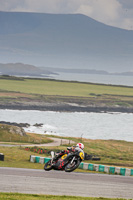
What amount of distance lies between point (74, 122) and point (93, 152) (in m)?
94.1

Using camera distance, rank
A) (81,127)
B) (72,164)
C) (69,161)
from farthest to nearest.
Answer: (81,127), (69,161), (72,164)

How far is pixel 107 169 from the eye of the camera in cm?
5084

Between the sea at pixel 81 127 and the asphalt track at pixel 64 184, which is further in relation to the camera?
the sea at pixel 81 127

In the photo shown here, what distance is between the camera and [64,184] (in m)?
38.3

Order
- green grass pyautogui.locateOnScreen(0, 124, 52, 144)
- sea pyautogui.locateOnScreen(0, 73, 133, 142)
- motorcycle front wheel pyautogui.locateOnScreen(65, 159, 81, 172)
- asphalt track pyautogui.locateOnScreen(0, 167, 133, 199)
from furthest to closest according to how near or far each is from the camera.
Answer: sea pyautogui.locateOnScreen(0, 73, 133, 142) → green grass pyautogui.locateOnScreen(0, 124, 52, 144) → asphalt track pyautogui.locateOnScreen(0, 167, 133, 199) → motorcycle front wheel pyautogui.locateOnScreen(65, 159, 81, 172)

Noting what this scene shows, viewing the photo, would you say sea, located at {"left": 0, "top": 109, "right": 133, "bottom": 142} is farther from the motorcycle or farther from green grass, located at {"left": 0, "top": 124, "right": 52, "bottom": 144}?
the motorcycle

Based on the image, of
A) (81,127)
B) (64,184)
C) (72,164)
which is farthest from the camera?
(81,127)

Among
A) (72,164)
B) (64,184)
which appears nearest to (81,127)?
(64,184)

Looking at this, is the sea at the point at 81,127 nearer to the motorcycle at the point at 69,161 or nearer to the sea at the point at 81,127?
the sea at the point at 81,127

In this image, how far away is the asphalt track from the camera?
114 ft

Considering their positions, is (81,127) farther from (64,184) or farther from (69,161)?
(69,161)

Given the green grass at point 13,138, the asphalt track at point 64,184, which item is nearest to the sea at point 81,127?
the green grass at point 13,138

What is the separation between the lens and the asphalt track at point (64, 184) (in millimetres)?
34625

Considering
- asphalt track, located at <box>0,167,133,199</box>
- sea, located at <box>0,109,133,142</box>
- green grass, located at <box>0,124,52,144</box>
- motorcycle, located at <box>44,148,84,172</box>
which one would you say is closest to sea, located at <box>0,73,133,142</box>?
sea, located at <box>0,109,133,142</box>
